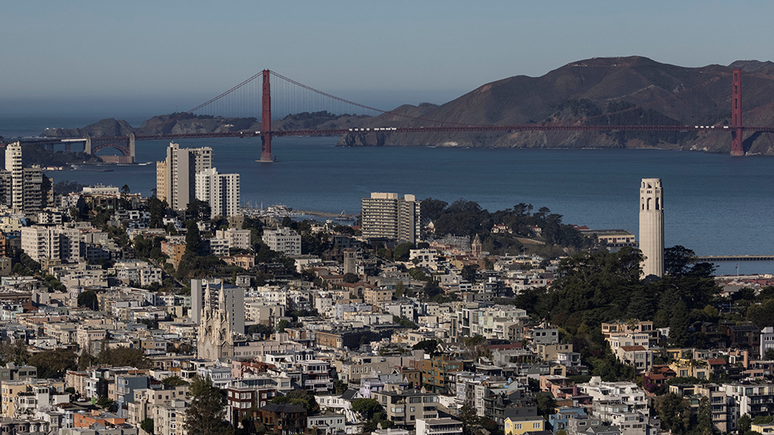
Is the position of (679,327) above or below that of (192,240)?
below

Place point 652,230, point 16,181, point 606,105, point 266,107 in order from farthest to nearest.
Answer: point 606,105 → point 266,107 → point 16,181 → point 652,230

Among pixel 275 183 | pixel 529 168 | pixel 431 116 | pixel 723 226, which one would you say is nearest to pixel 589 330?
pixel 723 226

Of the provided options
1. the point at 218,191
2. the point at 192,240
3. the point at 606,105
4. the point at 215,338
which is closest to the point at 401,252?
the point at 192,240

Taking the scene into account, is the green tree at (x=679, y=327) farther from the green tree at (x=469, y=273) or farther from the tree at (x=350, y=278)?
the tree at (x=350, y=278)

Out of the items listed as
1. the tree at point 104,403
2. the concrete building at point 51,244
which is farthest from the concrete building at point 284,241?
the tree at point 104,403

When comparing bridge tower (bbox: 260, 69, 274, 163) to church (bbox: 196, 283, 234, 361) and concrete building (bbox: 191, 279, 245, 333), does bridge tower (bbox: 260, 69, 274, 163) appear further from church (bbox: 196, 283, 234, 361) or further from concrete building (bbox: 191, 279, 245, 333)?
church (bbox: 196, 283, 234, 361)

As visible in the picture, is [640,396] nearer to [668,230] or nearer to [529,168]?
[668,230]

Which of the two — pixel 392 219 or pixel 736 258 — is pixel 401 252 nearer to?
pixel 392 219
